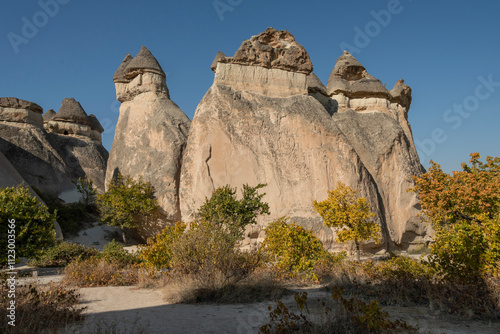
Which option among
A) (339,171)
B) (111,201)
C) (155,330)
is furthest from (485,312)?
(111,201)

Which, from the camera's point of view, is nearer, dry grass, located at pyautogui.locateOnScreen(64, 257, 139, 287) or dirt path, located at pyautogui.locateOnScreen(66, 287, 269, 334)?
dirt path, located at pyautogui.locateOnScreen(66, 287, 269, 334)

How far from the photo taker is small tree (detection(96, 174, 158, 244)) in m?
15.4

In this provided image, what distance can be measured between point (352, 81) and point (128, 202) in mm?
14727

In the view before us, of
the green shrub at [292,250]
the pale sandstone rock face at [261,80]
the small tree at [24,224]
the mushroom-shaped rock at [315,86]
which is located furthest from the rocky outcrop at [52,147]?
the green shrub at [292,250]

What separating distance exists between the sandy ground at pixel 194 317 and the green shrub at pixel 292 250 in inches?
50.5

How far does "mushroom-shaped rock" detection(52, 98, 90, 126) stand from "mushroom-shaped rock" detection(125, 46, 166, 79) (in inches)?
421

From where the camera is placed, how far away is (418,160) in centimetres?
2020

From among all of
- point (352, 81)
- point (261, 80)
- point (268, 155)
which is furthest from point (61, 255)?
point (352, 81)

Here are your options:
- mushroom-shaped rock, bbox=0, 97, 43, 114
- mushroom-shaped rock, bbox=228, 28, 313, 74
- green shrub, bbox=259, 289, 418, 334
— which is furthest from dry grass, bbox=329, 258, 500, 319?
mushroom-shaped rock, bbox=0, 97, 43, 114

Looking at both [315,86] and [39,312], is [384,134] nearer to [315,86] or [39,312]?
[315,86]

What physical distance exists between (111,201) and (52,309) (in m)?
12.1

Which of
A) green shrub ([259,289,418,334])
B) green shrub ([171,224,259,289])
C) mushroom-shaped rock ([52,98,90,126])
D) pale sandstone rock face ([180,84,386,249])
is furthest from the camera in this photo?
mushroom-shaped rock ([52,98,90,126])

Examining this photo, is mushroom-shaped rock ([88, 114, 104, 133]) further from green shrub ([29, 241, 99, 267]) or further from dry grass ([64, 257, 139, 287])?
dry grass ([64, 257, 139, 287])

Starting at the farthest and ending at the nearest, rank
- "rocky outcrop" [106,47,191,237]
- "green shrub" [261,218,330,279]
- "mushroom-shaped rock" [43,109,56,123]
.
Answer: "mushroom-shaped rock" [43,109,56,123]
"rocky outcrop" [106,47,191,237]
"green shrub" [261,218,330,279]
